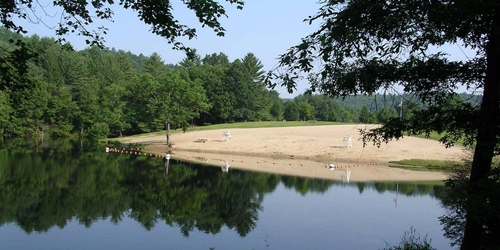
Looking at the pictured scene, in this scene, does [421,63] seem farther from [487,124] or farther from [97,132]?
[97,132]

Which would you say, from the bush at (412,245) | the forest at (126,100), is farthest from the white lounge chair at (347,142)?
the bush at (412,245)

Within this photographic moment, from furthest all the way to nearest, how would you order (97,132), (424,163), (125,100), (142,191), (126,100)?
(125,100)
(126,100)
(97,132)
(424,163)
(142,191)

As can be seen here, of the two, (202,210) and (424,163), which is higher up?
(424,163)

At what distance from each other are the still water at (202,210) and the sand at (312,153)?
3.10 meters

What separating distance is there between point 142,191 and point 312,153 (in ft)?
59.4

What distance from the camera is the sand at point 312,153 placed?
89.1ft

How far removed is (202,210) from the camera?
55.1ft

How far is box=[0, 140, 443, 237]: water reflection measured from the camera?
15.4 meters

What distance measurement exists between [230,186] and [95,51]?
265ft

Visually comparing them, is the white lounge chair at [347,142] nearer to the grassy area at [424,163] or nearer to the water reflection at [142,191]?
the grassy area at [424,163]

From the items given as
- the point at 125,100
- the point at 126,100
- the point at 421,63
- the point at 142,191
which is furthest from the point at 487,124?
the point at 125,100

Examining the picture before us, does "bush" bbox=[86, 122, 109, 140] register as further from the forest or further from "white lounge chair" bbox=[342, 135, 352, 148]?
"white lounge chair" bbox=[342, 135, 352, 148]

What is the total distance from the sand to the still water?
3.10 metres

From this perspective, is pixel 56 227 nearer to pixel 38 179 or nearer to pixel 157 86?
pixel 38 179
